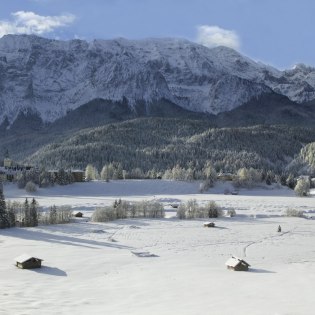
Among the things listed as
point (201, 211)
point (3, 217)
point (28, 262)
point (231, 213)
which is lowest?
point (28, 262)

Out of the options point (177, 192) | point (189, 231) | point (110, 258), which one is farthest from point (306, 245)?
point (177, 192)

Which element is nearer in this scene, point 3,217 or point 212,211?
point 3,217

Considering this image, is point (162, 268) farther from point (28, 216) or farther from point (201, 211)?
point (201, 211)

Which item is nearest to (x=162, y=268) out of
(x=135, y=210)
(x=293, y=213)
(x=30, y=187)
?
(x=135, y=210)

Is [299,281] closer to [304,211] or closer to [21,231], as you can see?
[21,231]

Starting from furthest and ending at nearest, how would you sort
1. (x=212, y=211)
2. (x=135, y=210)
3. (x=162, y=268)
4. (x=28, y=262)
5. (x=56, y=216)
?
1. (x=135, y=210)
2. (x=212, y=211)
3. (x=56, y=216)
4. (x=162, y=268)
5. (x=28, y=262)

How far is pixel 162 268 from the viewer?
64.4 m

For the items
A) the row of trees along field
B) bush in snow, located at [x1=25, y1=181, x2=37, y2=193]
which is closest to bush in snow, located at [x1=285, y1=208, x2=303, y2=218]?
the row of trees along field

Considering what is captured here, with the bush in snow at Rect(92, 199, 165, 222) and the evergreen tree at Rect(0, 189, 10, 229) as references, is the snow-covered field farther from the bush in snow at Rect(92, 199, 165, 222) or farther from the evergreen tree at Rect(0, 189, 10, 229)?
the evergreen tree at Rect(0, 189, 10, 229)

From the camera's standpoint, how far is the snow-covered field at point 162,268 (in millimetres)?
45156

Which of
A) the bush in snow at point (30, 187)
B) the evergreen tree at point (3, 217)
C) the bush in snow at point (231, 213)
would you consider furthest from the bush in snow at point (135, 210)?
the bush in snow at point (30, 187)

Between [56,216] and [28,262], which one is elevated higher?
[56,216]

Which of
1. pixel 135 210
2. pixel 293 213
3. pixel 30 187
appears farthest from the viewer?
pixel 30 187

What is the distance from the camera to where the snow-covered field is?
1778 inches
